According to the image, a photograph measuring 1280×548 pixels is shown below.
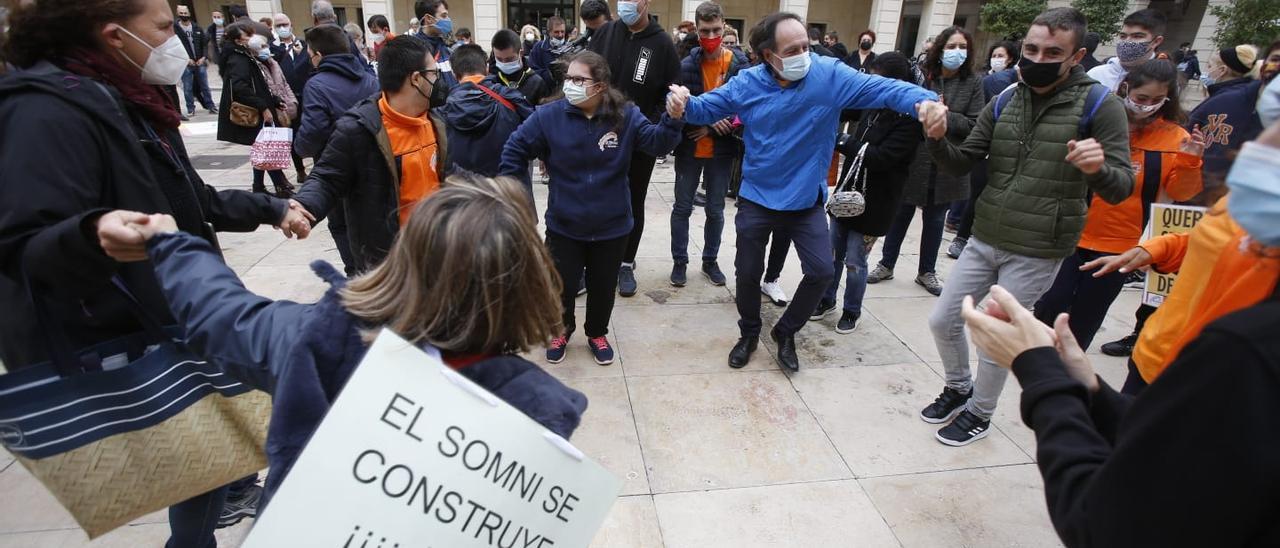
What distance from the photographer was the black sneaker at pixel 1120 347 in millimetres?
4344

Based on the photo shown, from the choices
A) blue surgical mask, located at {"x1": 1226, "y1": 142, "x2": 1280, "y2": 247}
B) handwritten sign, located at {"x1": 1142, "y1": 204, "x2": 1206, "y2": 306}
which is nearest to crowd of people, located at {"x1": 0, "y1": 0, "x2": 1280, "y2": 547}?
blue surgical mask, located at {"x1": 1226, "y1": 142, "x2": 1280, "y2": 247}

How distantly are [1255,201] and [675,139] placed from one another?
276 centimetres

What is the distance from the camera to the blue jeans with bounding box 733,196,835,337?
11.9 ft

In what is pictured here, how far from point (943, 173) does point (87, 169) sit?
4.73m

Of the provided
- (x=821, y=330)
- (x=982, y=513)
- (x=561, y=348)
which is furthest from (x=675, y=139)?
(x=982, y=513)

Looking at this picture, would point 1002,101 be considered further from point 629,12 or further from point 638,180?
point 629,12

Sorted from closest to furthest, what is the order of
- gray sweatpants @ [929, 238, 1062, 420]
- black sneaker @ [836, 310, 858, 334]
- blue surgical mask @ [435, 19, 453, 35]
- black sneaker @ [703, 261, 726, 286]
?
gray sweatpants @ [929, 238, 1062, 420], black sneaker @ [836, 310, 858, 334], black sneaker @ [703, 261, 726, 286], blue surgical mask @ [435, 19, 453, 35]

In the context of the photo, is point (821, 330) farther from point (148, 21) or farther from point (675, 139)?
point (148, 21)

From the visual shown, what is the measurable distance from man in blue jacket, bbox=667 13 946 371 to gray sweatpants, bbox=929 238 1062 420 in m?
0.69

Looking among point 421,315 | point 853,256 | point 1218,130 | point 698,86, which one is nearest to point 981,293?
point 853,256

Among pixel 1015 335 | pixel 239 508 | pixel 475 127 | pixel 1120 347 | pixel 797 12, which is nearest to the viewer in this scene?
pixel 1015 335

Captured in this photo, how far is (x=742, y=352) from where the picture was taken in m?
3.90

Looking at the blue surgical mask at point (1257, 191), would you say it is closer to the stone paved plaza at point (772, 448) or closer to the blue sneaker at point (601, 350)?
the stone paved plaza at point (772, 448)

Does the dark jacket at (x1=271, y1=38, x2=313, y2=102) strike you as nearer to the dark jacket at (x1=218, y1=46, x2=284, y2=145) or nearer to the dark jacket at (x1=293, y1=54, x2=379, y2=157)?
the dark jacket at (x1=218, y1=46, x2=284, y2=145)
